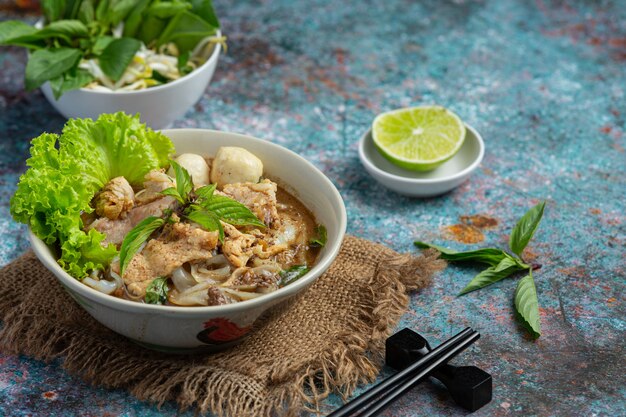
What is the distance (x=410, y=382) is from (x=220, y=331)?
661mm

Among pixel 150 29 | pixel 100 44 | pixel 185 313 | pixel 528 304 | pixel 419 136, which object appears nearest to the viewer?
pixel 185 313

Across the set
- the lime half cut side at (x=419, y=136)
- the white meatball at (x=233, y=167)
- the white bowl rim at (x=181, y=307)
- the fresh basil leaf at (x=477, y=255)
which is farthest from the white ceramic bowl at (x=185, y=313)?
the lime half cut side at (x=419, y=136)

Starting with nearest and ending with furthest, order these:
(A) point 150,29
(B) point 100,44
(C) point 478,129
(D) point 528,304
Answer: (D) point 528,304 < (B) point 100,44 < (A) point 150,29 < (C) point 478,129

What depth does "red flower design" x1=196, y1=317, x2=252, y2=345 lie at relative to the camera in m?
2.76

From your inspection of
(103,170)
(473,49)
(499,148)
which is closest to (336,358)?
(103,170)

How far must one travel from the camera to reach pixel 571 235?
3.75 metres

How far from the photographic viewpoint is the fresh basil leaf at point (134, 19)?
4359mm

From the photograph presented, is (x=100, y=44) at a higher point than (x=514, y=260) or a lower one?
higher

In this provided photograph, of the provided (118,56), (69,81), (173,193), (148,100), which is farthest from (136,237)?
(118,56)

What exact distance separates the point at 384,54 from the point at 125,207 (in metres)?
2.54

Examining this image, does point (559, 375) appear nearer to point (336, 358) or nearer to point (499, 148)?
point (336, 358)

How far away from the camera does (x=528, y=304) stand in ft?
10.7

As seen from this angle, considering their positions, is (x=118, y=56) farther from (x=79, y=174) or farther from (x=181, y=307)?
(x=181, y=307)

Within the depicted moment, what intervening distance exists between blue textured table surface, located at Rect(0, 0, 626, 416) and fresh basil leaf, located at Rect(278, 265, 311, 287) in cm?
44
